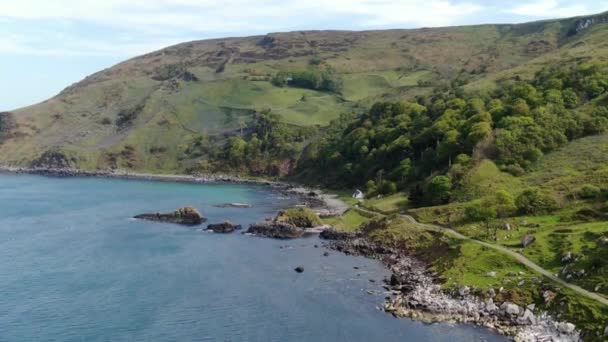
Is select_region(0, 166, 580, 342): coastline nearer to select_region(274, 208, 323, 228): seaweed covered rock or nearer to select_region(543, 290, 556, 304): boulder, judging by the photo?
select_region(543, 290, 556, 304): boulder

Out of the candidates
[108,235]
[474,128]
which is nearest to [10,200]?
[108,235]

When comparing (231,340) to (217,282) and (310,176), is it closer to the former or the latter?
(217,282)

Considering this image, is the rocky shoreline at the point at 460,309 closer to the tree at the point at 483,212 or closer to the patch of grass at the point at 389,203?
the tree at the point at 483,212

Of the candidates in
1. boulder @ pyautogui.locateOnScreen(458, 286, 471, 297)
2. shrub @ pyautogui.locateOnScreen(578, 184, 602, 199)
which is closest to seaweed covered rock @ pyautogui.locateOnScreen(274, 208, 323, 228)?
shrub @ pyautogui.locateOnScreen(578, 184, 602, 199)

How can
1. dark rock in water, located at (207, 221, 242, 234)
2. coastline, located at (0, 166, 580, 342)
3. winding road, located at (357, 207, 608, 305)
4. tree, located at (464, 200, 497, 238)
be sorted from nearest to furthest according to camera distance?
coastline, located at (0, 166, 580, 342) → winding road, located at (357, 207, 608, 305) → tree, located at (464, 200, 497, 238) → dark rock in water, located at (207, 221, 242, 234)

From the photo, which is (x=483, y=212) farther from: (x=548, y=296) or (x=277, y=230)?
(x=277, y=230)

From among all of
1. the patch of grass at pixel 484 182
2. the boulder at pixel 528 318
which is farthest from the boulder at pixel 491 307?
the patch of grass at pixel 484 182
